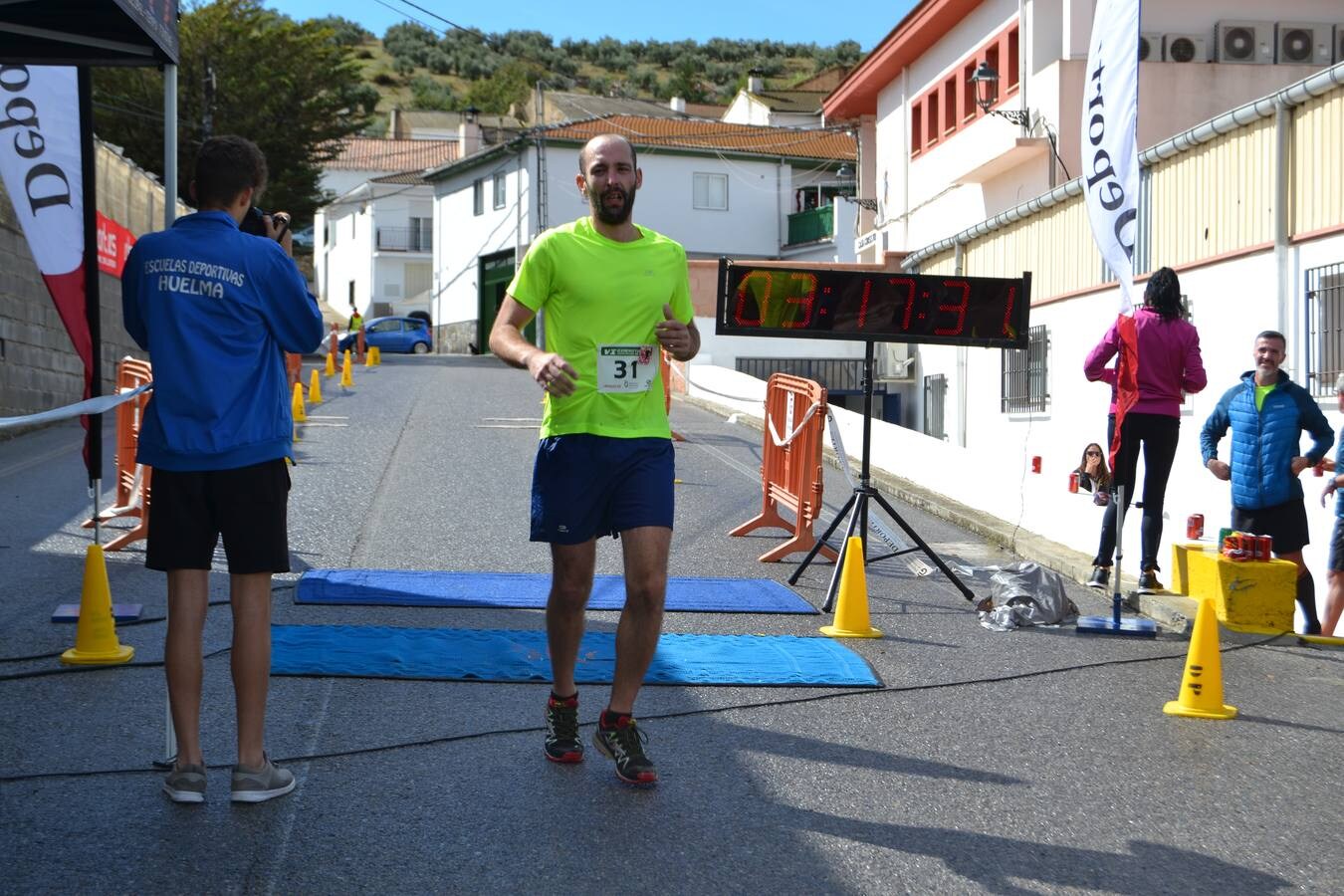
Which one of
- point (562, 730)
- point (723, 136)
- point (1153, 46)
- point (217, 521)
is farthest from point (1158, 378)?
point (723, 136)

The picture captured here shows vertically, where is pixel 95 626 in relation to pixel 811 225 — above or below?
below

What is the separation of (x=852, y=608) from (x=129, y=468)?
19.6 feet

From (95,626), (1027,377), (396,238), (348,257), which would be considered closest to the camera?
(95,626)

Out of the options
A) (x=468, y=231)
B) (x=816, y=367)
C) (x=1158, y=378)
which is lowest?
(x=1158, y=378)

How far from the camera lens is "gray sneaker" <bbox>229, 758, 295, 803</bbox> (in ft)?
15.4

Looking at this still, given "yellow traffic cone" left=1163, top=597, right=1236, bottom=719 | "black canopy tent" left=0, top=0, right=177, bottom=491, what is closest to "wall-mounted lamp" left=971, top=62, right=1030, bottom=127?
"yellow traffic cone" left=1163, top=597, right=1236, bottom=719

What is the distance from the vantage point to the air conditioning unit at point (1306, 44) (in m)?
25.7

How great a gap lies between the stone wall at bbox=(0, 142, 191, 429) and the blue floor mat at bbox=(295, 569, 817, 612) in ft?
32.2

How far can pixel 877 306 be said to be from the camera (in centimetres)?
927

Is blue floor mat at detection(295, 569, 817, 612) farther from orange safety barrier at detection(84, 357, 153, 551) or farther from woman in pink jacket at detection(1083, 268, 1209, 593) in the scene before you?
woman in pink jacket at detection(1083, 268, 1209, 593)

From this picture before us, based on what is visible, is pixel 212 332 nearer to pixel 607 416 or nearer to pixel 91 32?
pixel 607 416

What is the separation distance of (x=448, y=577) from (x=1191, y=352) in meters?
4.82

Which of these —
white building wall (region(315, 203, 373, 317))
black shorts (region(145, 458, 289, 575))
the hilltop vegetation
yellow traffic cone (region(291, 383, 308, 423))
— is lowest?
black shorts (region(145, 458, 289, 575))

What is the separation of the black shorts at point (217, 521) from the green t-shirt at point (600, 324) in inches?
40.6
